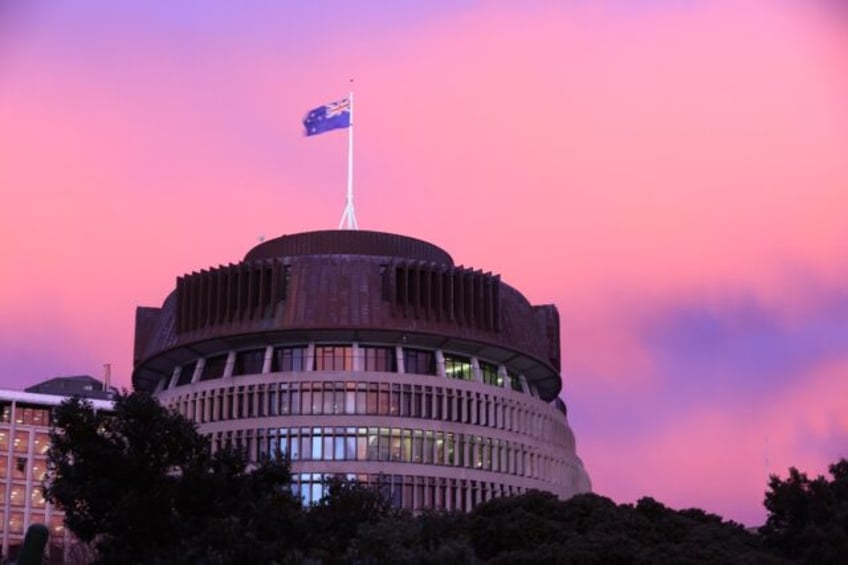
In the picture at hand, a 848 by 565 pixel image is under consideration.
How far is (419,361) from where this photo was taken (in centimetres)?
11544

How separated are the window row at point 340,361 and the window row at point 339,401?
181 centimetres

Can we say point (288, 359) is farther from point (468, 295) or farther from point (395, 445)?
point (468, 295)

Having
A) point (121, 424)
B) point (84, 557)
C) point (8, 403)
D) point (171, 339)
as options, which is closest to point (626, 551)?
point (121, 424)

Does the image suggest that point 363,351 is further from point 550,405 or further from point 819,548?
point 819,548

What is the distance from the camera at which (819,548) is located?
73.1 m

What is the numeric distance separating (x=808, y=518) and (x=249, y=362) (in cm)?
5181

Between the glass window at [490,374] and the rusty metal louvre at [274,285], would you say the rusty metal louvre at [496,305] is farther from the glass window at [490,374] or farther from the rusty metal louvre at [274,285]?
the rusty metal louvre at [274,285]

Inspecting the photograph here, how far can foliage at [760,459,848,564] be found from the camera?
72.9 metres

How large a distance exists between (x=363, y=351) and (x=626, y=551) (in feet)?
179

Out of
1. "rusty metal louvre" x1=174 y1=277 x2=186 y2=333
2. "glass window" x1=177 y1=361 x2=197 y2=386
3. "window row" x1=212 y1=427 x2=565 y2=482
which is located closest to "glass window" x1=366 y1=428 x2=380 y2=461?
"window row" x1=212 y1=427 x2=565 y2=482

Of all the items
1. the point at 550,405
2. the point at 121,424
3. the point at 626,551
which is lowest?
the point at 626,551

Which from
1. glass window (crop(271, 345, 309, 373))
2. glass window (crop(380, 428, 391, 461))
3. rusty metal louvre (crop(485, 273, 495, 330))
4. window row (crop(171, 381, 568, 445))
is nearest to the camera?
glass window (crop(380, 428, 391, 461))

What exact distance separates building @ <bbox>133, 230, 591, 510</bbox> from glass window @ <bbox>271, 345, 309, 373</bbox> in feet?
0.46

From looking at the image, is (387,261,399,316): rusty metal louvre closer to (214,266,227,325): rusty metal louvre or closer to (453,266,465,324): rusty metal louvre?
(453,266,465,324): rusty metal louvre
